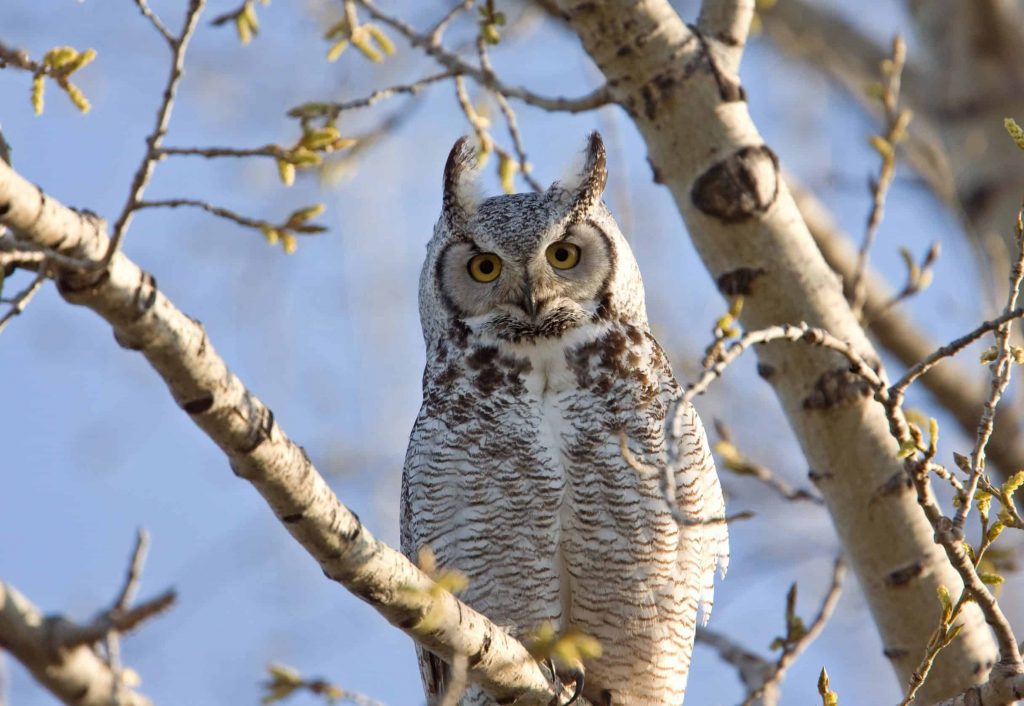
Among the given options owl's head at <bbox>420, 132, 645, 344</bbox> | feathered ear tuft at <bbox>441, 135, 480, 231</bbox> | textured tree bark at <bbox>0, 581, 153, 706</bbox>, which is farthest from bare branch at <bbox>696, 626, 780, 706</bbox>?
textured tree bark at <bbox>0, 581, 153, 706</bbox>

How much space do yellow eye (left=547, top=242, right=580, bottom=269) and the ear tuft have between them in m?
0.09

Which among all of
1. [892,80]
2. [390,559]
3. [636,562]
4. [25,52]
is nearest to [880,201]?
[892,80]

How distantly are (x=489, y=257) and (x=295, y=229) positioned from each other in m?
1.15

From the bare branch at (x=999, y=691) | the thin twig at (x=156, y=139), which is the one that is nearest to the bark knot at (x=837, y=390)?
the bare branch at (x=999, y=691)

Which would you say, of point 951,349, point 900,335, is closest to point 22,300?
point 951,349

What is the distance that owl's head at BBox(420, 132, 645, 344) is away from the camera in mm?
2934

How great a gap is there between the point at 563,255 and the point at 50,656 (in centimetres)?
181

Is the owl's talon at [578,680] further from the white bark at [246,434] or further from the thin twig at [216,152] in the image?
the thin twig at [216,152]

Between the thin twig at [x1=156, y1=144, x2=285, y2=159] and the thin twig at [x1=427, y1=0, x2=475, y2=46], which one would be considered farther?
the thin twig at [x1=427, y1=0, x2=475, y2=46]

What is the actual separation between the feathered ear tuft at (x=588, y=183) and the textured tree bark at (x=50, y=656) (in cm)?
183

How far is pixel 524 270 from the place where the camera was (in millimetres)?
2936

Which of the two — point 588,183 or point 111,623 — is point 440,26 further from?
point 111,623

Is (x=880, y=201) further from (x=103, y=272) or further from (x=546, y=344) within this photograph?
(x=103, y=272)

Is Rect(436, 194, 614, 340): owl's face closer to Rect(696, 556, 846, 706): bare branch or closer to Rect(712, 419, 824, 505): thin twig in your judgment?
Rect(712, 419, 824, 505): thin twig
